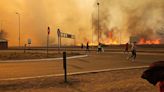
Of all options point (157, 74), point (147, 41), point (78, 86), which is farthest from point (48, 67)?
point (147, 41)

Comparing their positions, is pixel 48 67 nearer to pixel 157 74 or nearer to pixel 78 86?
pixel 78 86

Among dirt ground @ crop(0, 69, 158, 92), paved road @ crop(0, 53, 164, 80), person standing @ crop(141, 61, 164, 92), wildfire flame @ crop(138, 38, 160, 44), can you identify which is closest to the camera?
person standing @ crop(141, 61, 164, 92)

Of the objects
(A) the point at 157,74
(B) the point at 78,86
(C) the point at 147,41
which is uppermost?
(C) the point at 147,41

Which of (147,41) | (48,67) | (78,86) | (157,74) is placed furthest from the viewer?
(147,41)

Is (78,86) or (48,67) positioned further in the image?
(48,67)

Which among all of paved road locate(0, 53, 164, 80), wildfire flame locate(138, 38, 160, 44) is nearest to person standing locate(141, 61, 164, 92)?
paved road locate(0, 53, 164, 80)

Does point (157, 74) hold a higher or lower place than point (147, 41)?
lower

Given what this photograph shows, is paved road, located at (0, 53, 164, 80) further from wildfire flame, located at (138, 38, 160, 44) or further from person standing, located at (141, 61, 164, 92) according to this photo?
wildfire flame, located at (138, 38, 160, 44)

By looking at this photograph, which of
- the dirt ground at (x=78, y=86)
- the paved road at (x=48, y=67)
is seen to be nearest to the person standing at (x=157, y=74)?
the dirt ground at (x=78, y=86)

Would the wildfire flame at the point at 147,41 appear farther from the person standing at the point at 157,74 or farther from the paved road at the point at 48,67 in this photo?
the person standing at the point at 157,74

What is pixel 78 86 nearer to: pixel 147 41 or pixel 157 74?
pixel 157 74

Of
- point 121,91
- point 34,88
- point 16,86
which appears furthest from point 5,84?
point 121,91

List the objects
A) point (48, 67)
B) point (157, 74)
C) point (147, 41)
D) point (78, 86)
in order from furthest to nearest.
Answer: point (147, 41), point (48, 67), point (78, 86), point (157, 74)

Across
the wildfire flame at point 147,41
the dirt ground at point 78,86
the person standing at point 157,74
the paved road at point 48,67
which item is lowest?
the dirt ground at point 78,86
